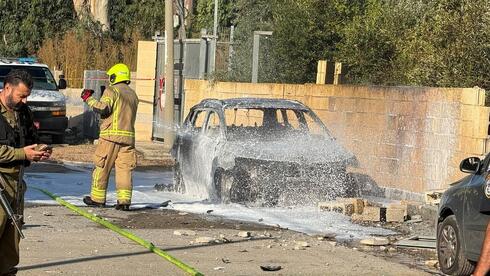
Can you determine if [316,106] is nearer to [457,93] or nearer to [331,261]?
[457,93]

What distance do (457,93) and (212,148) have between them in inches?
145

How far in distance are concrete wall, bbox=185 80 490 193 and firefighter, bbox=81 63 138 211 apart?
4739 millimetres

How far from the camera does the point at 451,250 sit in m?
11.5

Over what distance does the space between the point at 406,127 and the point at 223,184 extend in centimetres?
347

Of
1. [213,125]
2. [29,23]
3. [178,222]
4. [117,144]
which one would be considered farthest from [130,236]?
[29,23]

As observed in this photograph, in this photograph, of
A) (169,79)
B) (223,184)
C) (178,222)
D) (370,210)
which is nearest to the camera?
(178,222)

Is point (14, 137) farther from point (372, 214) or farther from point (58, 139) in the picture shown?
point (58, 139)

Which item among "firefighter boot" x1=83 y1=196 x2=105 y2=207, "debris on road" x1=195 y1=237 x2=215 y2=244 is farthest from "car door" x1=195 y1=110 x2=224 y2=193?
"debris on road" x1=195 y1=237 x2=215 y2=244

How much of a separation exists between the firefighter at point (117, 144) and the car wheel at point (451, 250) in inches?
208

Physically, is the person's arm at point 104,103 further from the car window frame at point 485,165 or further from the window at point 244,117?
the car window frame at point 485,165

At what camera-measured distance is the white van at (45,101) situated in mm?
29047

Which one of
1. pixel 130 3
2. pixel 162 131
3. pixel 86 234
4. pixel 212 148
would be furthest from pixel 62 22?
pixel 86 234

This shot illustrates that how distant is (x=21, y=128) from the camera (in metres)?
9.09

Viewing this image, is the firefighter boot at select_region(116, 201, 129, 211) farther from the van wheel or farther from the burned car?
the van wheel
